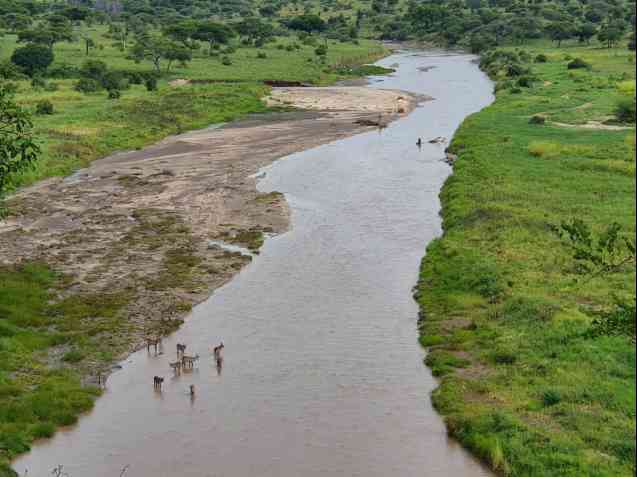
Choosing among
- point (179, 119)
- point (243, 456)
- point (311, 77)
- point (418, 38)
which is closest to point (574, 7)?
point (418, 38)

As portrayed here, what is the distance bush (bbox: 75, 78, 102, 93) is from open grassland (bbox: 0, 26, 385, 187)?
703 mm

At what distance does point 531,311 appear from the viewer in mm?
31188

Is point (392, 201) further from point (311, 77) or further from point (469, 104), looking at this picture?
point (311, 77)

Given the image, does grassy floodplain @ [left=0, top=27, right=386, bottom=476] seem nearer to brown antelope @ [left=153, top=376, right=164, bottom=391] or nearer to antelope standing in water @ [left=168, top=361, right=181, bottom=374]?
brown antelope @ [left=153, top=376, right=164, bottom=391]

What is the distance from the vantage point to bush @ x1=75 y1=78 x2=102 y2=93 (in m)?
83.9

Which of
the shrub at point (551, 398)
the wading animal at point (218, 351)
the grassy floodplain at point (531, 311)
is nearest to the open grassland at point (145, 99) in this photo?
the wading animal at point (218, 351)

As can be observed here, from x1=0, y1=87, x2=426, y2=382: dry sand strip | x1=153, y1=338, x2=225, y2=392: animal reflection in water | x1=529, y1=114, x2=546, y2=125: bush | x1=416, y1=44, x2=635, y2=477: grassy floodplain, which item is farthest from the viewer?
x1=529, y1=114, x2=546, y2=125: bush

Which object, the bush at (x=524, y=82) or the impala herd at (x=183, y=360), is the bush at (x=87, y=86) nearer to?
the bush at (x=524, y=82)

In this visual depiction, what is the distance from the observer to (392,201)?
51781 mm

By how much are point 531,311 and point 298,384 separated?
895 cm

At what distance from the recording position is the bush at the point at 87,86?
8394 centimetres

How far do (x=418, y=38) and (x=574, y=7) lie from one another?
29663 millimetres

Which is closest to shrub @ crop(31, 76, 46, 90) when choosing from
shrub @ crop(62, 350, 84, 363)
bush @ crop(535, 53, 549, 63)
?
shrub @ crop(62, 350, 84, 363)

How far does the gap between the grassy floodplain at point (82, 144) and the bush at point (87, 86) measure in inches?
55.9
